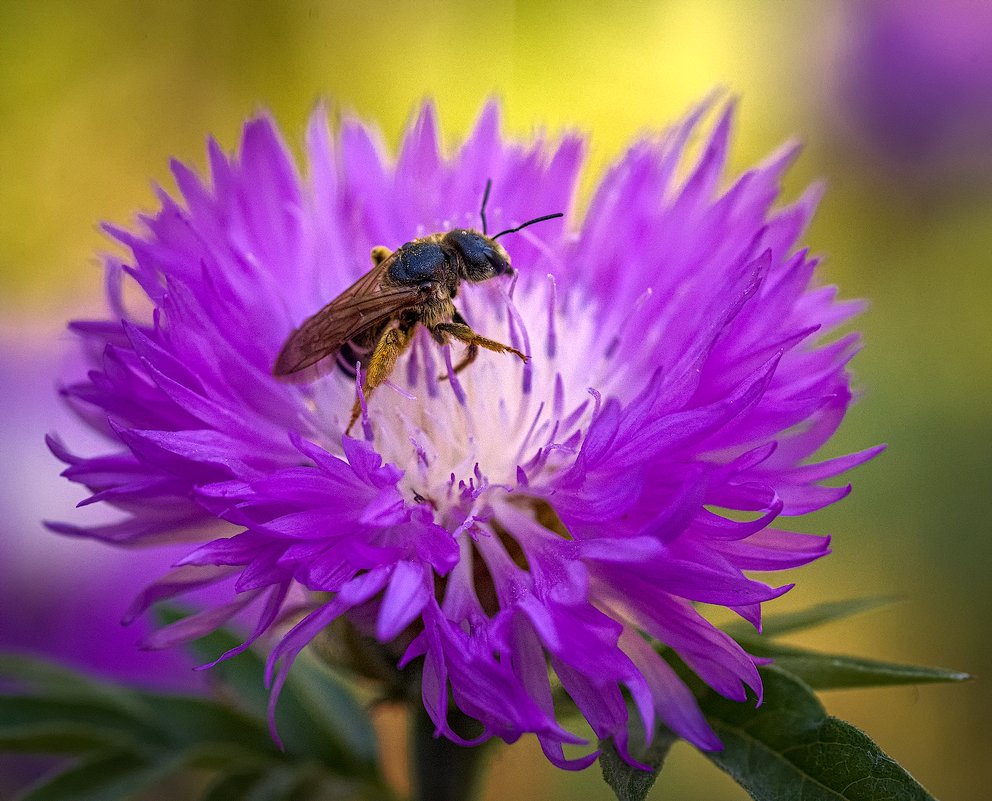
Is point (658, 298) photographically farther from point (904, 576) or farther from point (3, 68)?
point (3, 68)

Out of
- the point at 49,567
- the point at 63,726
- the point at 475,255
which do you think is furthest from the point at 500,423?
the point at 49,567

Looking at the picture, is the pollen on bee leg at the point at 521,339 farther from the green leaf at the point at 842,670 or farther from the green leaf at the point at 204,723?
the green leaf at the point at 204,723

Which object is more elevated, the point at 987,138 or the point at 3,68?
the point at 3,68

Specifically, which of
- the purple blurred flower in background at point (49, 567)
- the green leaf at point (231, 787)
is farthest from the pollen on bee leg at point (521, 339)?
the purple blurred flower in background at point (49, 567)

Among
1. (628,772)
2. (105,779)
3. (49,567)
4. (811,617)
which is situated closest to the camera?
(628,772)

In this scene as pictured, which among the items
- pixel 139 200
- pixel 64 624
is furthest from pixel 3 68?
pixel 64 624

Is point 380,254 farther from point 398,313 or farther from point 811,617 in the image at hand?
point 811,617
